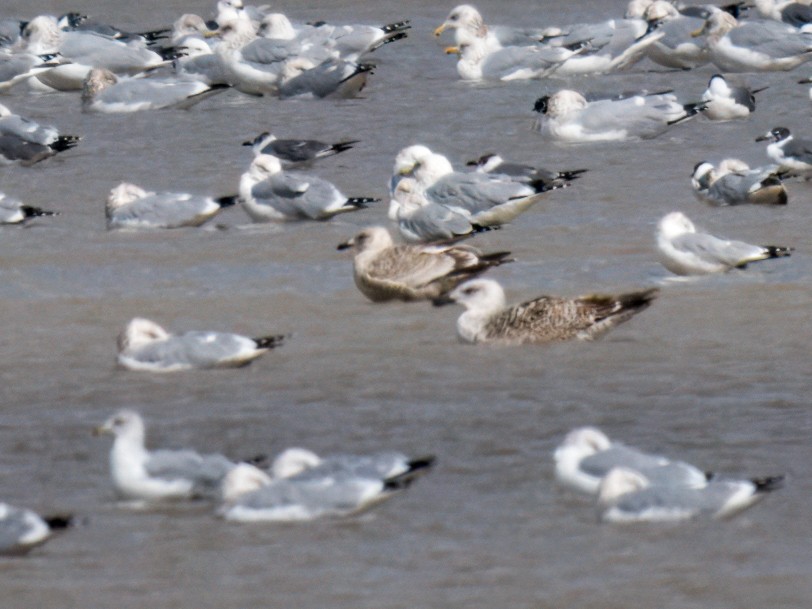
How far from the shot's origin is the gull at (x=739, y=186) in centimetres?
1181

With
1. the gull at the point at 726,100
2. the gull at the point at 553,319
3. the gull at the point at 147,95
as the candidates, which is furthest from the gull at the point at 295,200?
the gull at the point at 147,95

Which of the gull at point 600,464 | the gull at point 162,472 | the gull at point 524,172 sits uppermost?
the gull at point 600,464

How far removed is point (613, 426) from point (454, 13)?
12.1m

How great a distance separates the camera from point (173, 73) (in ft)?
67.0

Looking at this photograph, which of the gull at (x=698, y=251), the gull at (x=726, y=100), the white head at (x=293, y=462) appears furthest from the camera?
the gull at (x=726, y=100)

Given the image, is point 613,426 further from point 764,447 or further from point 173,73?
point 173,73

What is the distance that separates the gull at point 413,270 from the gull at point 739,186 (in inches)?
101

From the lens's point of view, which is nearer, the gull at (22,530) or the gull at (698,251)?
the gull at (22,530)

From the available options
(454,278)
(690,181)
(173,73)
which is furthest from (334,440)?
(173,73)

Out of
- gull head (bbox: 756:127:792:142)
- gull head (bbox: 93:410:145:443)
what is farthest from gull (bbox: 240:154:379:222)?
gull head (bbox: 93:410:145:443)

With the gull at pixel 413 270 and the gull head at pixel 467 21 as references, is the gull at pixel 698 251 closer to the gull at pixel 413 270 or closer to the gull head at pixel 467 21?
the gull at pixel 413 270

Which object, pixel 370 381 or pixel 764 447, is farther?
pixel 370 381

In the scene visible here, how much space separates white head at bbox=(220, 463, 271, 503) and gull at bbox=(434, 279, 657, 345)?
2584 millimetres

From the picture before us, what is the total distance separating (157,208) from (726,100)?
17.4ft
